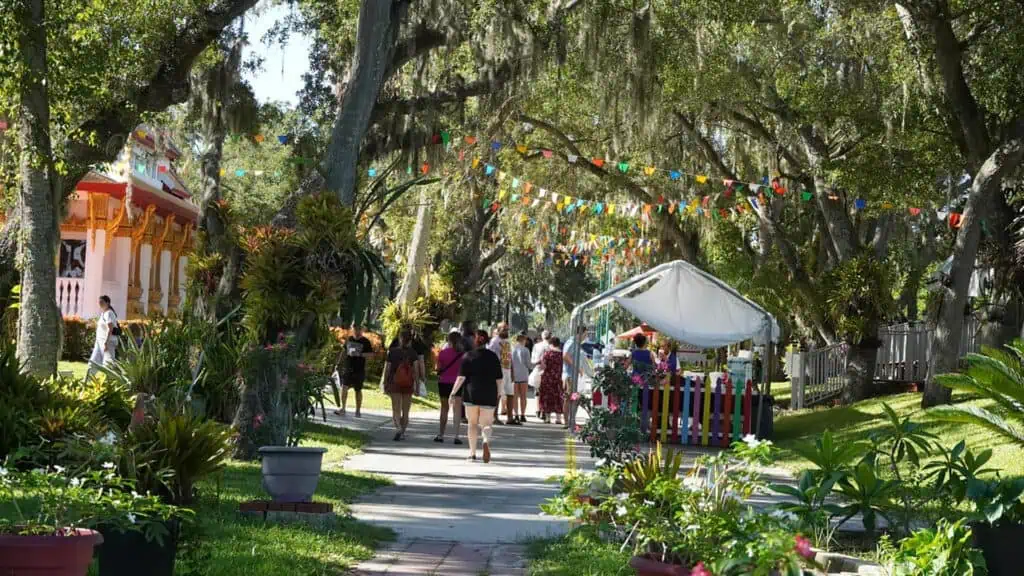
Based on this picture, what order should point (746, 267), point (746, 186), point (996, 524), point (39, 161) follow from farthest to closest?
point (746, 267), point (746, 186), point (39, 161), point (996, 524)

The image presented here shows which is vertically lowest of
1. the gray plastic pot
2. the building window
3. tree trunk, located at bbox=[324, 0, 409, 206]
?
the gray plastic pot

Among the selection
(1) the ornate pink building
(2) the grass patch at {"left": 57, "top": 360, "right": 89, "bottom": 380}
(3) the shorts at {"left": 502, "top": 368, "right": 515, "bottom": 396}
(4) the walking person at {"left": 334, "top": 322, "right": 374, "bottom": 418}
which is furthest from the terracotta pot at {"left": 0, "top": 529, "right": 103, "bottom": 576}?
(1) the ornate pink building

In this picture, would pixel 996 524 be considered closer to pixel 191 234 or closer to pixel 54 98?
pixel 54 98

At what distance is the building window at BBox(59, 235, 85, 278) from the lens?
37.0 metres

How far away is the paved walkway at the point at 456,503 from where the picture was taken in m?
9.63

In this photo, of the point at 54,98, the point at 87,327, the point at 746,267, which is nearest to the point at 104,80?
the point at 54,98

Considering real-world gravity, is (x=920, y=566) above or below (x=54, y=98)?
below

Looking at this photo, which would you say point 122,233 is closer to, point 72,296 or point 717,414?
point 72,296

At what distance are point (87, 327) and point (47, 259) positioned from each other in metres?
17.6

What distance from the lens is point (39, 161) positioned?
13312mm

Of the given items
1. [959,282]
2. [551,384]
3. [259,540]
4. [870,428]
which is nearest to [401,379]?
[551,384]

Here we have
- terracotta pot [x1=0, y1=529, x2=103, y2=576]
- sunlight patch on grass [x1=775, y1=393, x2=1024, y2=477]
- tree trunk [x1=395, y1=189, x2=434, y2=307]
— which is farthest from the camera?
tree trunk [x1=395, y1=189, x2=434, y2=307]

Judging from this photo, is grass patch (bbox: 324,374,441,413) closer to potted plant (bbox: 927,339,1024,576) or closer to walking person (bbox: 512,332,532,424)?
walking person (bbox: 512,332,532,424)

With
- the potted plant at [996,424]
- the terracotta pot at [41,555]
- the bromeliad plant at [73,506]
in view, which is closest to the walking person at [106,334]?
the potted plant at [996,424]
